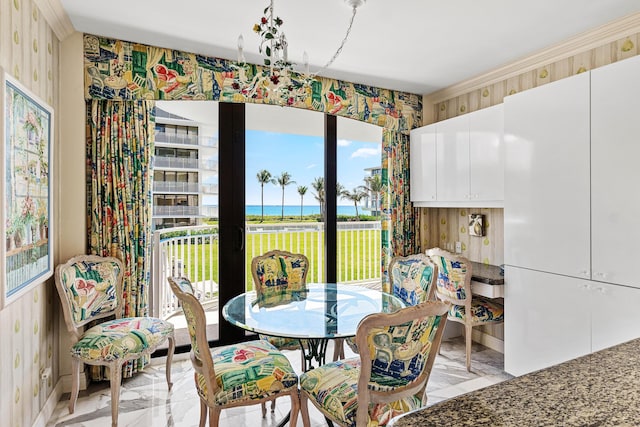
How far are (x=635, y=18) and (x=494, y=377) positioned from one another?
280cm

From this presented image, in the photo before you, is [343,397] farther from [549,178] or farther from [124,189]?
[124,189]

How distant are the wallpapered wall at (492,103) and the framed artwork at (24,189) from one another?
11.5 ft

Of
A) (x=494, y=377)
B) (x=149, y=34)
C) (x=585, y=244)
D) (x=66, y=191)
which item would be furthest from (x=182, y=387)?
(x=585, y=244)

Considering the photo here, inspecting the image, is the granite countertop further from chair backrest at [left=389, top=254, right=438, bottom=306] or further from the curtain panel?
the curtain panel

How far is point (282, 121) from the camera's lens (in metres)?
4.61

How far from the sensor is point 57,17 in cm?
246

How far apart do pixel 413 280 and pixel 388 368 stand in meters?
1.33

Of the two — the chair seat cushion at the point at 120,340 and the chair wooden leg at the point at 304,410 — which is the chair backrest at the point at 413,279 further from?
the chair seat cushion at the point at 120,340

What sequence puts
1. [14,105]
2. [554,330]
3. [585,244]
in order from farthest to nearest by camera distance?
[554,330]
[585,244]
[14,105]

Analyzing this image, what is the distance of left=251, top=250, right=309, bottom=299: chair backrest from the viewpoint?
121 inches

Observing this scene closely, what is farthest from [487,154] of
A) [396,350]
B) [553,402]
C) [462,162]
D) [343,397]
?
[553,402]

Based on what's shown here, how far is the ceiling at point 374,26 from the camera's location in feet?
7.77

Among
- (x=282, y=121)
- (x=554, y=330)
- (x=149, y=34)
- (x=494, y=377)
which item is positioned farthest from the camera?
(x=282, y=121)

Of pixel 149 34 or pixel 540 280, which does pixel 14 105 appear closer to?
pixel 149 34
